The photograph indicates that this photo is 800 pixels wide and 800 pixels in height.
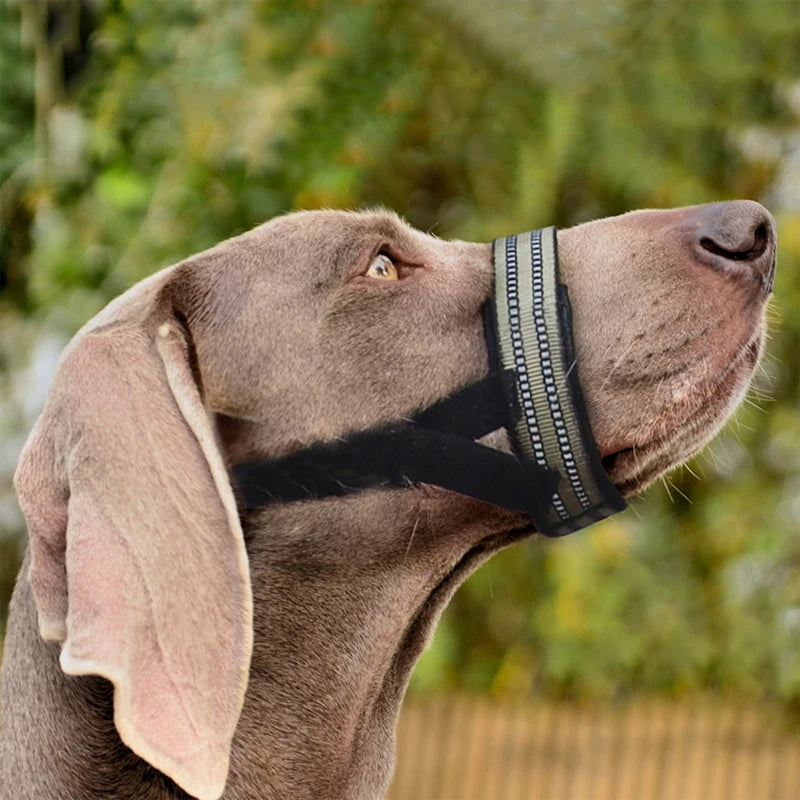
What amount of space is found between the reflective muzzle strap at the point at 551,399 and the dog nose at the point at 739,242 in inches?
11.2

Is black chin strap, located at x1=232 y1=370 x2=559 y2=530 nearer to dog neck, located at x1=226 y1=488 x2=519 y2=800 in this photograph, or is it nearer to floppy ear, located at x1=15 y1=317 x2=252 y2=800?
dog neck, located at x1=226 y1=488 x2=519 y2=800

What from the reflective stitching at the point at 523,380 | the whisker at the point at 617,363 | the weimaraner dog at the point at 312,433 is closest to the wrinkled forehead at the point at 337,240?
the weimaraner dog at the point at 312,433

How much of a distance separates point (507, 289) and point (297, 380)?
17.6 inches

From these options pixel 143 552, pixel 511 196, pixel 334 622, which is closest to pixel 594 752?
pixel 511 196

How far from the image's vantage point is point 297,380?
2801 millimetres

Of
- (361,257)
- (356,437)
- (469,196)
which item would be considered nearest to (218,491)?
(356,437)

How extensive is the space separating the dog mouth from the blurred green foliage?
8.57ft

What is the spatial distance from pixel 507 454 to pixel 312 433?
14.8 inches

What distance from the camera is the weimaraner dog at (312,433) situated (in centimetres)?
244

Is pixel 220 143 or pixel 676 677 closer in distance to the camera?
pixel 220 143

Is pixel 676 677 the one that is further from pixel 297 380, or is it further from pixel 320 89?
pixel 297 380

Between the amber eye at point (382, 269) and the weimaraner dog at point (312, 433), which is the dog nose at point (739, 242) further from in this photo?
the amber eye at point (382, 269)

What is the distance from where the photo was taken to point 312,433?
2.78 metres

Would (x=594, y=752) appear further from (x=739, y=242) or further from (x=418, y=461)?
(x=739, y=242)
